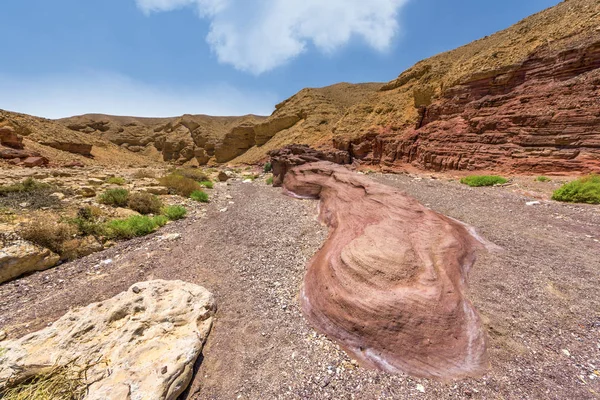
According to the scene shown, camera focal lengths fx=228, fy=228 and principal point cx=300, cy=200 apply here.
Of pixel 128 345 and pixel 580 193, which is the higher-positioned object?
pixel 580 193

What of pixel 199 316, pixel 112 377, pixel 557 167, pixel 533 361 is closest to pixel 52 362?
pixel 112 377

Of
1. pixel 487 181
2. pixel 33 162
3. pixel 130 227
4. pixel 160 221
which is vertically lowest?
pixel 160 221

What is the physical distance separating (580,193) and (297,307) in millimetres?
10417

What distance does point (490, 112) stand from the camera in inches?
588

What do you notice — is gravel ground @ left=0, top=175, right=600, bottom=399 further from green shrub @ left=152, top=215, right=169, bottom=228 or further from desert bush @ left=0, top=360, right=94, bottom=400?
desert bush @ left=0, top=360, right=94, bottom=400

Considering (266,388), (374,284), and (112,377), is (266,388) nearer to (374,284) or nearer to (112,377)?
(112,377)

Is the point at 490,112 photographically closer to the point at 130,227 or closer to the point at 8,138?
the point at 130,227

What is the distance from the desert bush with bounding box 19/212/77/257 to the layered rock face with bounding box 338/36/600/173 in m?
18.6

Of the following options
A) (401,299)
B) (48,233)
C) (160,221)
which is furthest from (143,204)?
(401,299)

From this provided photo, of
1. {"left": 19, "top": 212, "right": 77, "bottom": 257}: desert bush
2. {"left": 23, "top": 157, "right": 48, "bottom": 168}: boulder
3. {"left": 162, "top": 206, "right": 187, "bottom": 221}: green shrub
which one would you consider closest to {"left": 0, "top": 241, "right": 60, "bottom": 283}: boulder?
{"left": 19, "top": 212, "right": 77, "bottom": 257}: desert bush

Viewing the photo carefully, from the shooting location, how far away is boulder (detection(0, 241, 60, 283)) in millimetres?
4016

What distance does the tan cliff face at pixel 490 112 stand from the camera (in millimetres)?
11508

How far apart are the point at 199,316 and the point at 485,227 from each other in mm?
6870

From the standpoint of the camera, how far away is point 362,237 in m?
4.11
